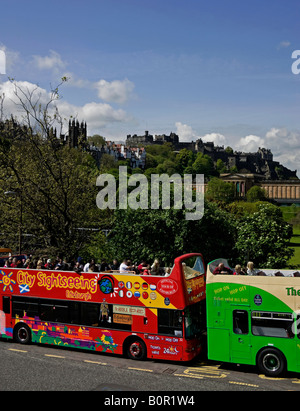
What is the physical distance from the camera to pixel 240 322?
15289 mm

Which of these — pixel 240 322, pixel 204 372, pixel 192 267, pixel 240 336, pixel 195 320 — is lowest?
pixel 204 372

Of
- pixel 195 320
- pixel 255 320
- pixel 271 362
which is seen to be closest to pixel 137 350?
pixel 195 320

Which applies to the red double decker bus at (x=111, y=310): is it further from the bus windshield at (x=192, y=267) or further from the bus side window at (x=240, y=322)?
the bus side window at (x=240, y=322)

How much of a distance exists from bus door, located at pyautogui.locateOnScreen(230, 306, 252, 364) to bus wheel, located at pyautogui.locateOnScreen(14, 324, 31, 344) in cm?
876

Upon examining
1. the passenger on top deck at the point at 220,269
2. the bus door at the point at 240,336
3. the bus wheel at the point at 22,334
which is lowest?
the bus wheel at the point at 22,334

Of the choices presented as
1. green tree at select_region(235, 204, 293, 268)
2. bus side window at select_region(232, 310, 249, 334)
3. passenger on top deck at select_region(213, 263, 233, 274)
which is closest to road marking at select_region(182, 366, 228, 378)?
bus side window at select_region(232, 310, 249, 334)

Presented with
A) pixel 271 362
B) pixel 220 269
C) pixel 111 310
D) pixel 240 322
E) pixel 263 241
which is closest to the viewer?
pixel 271 362

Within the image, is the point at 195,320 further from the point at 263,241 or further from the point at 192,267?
the point at 263,241

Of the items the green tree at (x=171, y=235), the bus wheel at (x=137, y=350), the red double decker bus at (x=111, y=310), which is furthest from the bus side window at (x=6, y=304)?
the green tree at (x=171, y=235)

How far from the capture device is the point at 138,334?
1681cm

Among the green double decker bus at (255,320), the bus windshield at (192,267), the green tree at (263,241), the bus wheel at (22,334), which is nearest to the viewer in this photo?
the green double decker bus at (255,320)

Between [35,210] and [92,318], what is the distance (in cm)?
1464

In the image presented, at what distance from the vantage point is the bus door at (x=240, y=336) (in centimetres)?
1518

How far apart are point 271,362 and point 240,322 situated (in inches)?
61.0
